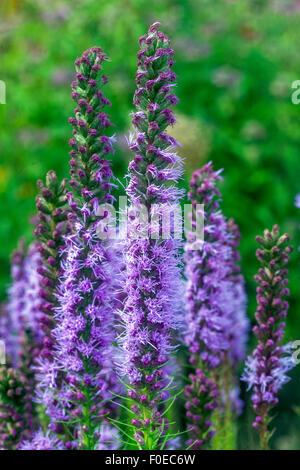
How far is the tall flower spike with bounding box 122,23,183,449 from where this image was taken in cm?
218

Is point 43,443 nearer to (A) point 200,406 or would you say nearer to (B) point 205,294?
(A) point 200,406

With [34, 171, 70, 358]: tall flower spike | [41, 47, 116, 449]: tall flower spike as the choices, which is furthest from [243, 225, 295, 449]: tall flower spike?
[34, 171, 70, 358]: tall flower spike

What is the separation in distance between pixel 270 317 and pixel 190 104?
4753mm

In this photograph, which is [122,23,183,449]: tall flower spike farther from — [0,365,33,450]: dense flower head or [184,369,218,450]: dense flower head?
[0,365,33,450]: dense flower head

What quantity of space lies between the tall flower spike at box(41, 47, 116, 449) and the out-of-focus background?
3.56 m

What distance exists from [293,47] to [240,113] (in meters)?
1.07

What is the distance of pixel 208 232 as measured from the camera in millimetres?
2750

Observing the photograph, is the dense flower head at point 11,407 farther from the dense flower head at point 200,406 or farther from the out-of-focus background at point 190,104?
the out-of-focus background at point 190,104

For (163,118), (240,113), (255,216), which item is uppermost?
(240,113)

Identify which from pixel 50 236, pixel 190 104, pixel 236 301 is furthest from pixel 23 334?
pixel 190 104

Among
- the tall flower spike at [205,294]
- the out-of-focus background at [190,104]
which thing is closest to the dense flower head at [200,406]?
the tall flower spike at [205,294]

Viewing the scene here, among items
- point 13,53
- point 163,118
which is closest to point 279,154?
point 13,53
